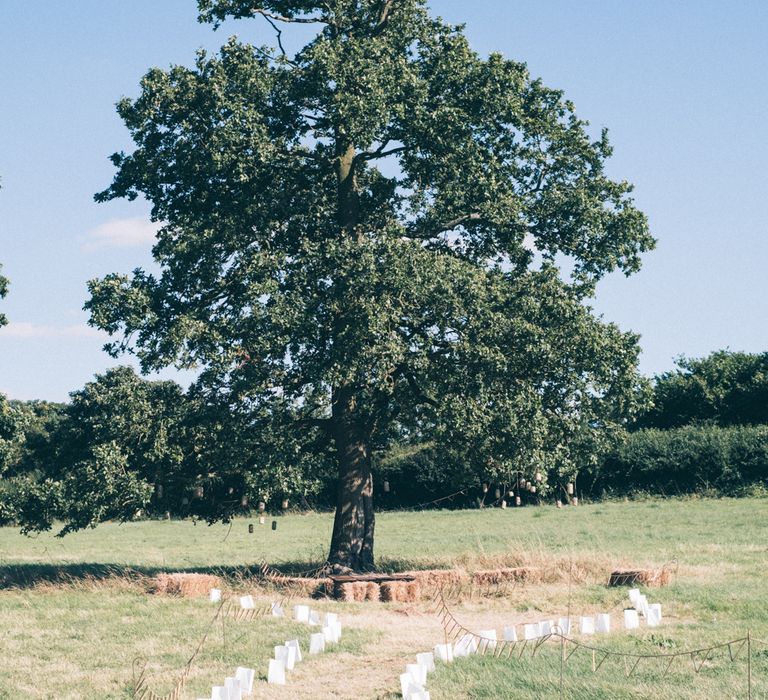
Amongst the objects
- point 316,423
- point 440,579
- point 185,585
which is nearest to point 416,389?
point 316,423

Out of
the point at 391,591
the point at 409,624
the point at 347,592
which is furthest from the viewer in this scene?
the point at 347,592

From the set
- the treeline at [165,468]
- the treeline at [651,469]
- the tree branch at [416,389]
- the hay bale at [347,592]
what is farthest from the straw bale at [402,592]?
the treeline at [651,469]

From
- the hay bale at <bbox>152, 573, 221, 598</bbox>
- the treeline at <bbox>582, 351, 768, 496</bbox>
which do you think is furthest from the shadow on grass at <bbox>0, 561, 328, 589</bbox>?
the treeline at <bbox>582, 351, 768, 496</bbox>

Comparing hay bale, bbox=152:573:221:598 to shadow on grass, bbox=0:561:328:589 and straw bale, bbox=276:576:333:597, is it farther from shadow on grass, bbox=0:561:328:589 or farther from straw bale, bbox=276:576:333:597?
straw bale, bbox=276:576:333:597

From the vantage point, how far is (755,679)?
10891 millimetres

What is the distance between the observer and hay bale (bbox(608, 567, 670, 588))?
60.3 ft

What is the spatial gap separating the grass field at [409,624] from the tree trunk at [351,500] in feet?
5.41

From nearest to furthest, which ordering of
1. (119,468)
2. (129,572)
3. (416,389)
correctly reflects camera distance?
(119,468), (416,389), (129,572)

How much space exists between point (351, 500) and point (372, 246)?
6275mm

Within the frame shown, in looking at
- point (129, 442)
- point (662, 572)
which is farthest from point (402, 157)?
point (662, 572)

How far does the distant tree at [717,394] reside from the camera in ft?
200

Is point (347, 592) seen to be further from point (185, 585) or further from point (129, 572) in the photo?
point (129, 572)

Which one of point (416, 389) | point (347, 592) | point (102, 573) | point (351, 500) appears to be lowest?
point (102, 573)

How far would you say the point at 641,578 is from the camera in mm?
18422
